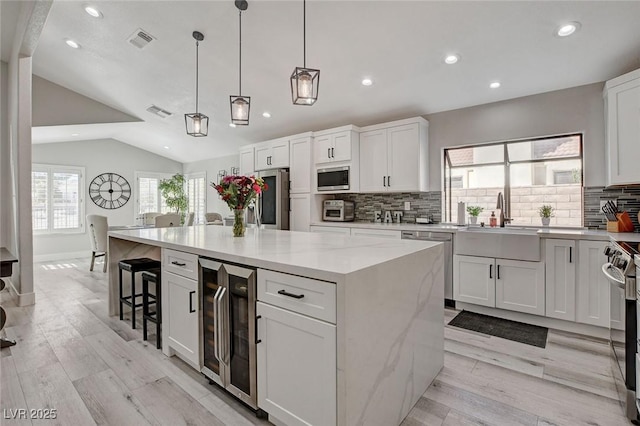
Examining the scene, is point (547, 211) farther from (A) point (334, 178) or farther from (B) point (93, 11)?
(B) point (93, 11)

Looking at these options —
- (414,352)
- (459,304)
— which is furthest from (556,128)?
(414,352)

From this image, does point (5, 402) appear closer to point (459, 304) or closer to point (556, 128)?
point (459, 304)

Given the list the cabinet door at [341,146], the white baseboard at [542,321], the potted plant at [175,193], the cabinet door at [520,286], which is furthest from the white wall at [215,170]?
the cabinet door at [520,286]

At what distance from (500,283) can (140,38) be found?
16.1ft

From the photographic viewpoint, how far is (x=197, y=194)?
852 cm

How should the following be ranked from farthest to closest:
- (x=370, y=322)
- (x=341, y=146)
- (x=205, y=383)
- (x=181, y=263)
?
1. (x=341, y=146)
2. (x=181, y=263)
3. (x=205, y=383)
4. (x=370, y=322)

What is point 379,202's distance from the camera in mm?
4672

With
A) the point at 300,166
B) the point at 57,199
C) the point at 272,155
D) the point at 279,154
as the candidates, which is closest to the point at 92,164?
the point at 57,199

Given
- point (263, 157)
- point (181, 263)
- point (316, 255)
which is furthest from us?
point (263, 157)

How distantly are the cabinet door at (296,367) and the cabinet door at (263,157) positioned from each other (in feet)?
13.9

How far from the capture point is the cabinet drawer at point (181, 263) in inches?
78.6

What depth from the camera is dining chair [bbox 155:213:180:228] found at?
5234mm

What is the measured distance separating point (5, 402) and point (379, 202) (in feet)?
13.8

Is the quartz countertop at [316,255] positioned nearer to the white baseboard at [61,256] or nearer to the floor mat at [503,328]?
the floor mat at [503,328]
